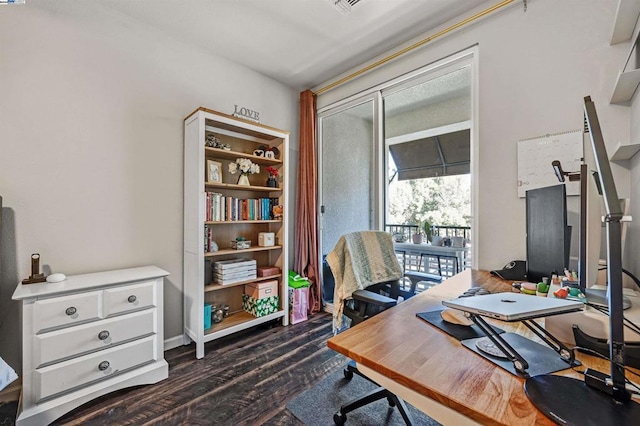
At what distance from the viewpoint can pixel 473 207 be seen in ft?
6.95

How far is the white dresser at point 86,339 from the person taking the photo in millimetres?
1450

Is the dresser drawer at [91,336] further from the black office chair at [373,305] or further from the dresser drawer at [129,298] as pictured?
the black office chair at [373,305]

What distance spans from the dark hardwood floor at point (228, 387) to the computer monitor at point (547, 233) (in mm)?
1496

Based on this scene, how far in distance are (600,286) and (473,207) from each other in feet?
3.30

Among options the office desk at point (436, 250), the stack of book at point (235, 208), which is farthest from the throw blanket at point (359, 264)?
the stack of book at point (235, 208)

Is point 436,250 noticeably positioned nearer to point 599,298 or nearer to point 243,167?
point 599,298

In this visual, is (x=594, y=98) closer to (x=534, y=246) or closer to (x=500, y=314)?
(x=534, y=246)

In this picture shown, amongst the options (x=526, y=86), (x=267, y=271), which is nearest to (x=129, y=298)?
(x=267, y=271)

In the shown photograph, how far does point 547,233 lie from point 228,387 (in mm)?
2073

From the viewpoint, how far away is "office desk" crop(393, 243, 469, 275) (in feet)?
8.63

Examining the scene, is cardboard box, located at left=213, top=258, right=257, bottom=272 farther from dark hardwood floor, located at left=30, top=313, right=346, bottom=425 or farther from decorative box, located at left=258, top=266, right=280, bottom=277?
dark hardwood floor, located at left=30, top=313, right=346, bottom=425

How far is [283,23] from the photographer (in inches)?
88.1

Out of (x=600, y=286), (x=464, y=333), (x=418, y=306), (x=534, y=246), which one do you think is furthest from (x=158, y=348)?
(x=600, y=286)

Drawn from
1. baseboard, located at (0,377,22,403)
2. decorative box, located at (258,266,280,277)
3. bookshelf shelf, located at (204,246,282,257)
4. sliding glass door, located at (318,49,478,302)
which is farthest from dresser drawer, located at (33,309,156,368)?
sliding glass door, located at (318,49,478,302)
